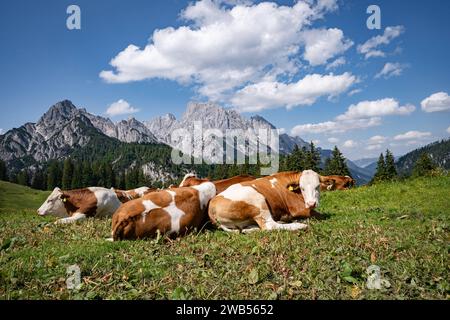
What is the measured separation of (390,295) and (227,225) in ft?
18.0

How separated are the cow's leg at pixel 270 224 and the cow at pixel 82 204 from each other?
26.1ft

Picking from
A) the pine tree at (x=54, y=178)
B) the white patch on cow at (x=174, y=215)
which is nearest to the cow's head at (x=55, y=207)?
the white patch on cow at (x=174, y=215)

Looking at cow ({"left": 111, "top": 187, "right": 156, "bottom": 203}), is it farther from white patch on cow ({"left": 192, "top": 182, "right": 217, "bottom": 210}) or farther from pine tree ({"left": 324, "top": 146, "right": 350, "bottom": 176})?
pine tree ({"left": 324, "top": 146, "right": 350, "bottom": 176})

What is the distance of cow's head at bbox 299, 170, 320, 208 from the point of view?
35.9 ft

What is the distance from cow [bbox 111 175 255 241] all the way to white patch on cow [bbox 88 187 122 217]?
6060mm

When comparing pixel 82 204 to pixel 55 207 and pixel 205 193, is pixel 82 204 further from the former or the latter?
pixel 205 193

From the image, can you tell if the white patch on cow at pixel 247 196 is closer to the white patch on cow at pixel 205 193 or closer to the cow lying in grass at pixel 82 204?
the white patch on cow at pixel 205 193

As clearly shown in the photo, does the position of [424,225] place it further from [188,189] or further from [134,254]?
[134,254]

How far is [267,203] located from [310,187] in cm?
183

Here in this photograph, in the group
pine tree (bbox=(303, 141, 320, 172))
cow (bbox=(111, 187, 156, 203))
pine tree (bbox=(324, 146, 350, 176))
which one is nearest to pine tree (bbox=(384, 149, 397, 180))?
pine tree (bbox=(324, 146, 350, 176))

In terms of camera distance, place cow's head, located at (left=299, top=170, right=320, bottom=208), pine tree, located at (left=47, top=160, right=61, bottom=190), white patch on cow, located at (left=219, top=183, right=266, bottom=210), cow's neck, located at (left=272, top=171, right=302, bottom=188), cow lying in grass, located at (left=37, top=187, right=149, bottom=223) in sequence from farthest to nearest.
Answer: pine tree, located at (left=47, top=160, right=61, bottom=190)
cow lying in grass, located at (left=37, top=187, right=149, bottom=223)
cow's neck, located at (left=272, top=171, right=302, bottom=188)
cow's head, located at (left=299, top=170, right=320, bottom=208)
white patch on cow, located at (left=219, top=183, right=266, bottom=210)
